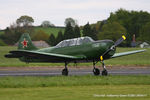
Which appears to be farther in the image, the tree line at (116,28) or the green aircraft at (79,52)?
the tree line at (116,28)

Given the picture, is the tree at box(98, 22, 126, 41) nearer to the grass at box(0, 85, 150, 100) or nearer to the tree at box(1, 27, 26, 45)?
the tree at box(1, 27, 26, 45)

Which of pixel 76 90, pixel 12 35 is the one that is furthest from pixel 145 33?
pixel 76 90

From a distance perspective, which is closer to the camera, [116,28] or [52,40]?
[52,40]

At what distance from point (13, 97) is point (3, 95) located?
799mm

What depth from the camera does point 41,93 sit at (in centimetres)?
1420

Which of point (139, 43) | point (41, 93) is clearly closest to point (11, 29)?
point (139, 43)

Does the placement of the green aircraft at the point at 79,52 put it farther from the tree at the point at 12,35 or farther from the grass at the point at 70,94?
the tree at the point at 12,35

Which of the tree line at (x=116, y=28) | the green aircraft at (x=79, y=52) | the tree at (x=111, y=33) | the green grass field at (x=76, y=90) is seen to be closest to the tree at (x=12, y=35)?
the tree line at (x=116, y=28)

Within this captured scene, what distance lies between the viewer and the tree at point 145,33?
139675mm

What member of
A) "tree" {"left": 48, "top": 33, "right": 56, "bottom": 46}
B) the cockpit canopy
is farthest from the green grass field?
"tree" {"left": 48, "top": 33, "right": 56, "bottom": 46}

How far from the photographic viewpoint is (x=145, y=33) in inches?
5625

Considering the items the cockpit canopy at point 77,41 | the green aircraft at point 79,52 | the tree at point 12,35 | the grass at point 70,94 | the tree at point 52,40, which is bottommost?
the grass at point 70,94

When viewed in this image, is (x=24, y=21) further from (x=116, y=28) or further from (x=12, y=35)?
(x=116, y=28)

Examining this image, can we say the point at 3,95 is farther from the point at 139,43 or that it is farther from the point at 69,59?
the point at 139,43
